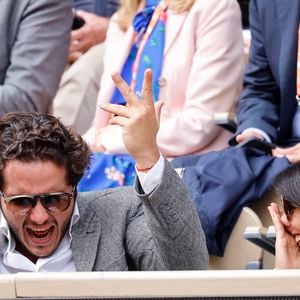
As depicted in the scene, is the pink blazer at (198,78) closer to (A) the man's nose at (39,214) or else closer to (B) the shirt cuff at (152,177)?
(A) the man's nose at (39,214)

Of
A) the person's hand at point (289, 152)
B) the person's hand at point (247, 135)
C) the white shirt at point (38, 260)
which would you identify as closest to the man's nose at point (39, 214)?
the white shirt at point (38, 260)

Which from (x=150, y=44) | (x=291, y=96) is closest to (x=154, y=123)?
(x=291, y=96)

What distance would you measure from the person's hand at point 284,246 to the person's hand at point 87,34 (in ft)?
8.70

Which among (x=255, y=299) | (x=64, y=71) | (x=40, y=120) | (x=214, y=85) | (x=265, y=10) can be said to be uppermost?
(x=255, y=299)

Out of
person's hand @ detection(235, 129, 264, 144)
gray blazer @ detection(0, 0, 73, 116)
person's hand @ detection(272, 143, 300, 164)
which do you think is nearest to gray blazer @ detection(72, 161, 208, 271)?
person's hand @ detection(272, 143, 300, 164)

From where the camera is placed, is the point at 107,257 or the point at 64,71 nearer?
the point at 107,257

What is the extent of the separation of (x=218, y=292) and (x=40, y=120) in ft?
4.15

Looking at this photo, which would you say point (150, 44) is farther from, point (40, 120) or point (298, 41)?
point (40, 120)

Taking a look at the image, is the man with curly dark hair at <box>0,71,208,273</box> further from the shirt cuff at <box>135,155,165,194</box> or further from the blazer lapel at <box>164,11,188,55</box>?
the blazer lapel at <box>164,11,188,55</box>

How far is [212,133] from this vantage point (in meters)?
4.60

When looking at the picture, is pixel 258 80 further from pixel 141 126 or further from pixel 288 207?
pixel 141 126

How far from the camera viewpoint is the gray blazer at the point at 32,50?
16.3 feet

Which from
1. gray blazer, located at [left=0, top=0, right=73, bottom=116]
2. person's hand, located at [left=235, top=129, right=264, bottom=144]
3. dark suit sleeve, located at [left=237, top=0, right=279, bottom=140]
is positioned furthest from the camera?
gray blazer, located at [left=0, top=0, right=73, bottom=116]

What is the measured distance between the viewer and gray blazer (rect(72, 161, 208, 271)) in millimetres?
2902
